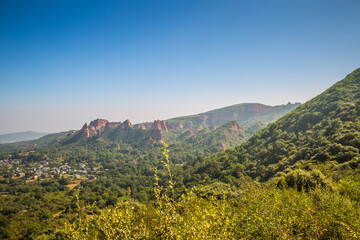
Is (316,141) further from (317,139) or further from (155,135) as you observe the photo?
(155,135)

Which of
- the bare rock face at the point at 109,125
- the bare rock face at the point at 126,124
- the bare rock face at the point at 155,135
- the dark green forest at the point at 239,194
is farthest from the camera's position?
the bare rock face at the point at 109,125

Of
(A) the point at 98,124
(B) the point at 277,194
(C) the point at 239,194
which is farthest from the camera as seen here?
(A) the point at 98,124

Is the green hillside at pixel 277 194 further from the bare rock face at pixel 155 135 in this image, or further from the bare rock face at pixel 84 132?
the bare rock face at pixel 84 132

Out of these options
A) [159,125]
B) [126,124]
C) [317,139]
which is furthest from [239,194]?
[126,124]

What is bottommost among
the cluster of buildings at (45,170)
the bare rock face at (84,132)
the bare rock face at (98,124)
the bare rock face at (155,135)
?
the cluster of buildings at (45,170)

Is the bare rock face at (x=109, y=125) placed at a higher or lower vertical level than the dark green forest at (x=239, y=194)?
higher

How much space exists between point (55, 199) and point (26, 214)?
12.2m

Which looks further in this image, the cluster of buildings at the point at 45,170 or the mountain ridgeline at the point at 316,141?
the cluster of buildings at the point at 45,170

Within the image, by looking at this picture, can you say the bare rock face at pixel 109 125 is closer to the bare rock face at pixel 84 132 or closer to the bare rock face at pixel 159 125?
the bare rock face at pixel 84 132

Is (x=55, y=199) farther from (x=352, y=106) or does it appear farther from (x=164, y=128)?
(x=164, y=128)

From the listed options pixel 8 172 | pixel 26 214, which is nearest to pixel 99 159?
pixel 8 172

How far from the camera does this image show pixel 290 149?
36281 millimetres

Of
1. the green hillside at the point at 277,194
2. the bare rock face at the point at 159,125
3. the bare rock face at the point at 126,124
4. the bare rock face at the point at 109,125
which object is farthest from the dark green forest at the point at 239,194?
the bare rock face at the point at 109,125

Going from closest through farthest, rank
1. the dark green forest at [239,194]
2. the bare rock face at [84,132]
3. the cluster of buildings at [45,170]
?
the dark green forest at [239,194] < the cluster of buildings at [45,170] < the bare rock face at [84,132]
